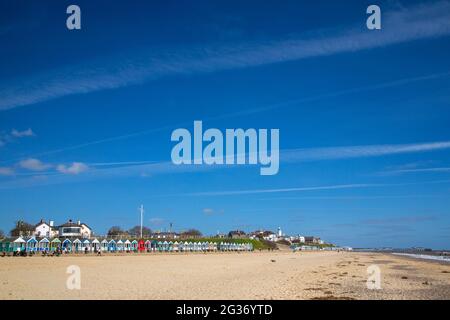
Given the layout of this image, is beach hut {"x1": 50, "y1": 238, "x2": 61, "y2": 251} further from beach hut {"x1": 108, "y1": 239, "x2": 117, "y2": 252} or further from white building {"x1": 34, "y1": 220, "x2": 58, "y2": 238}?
white building {"x1": 34, "y1": 220, "x2": 58, "y2": 238}

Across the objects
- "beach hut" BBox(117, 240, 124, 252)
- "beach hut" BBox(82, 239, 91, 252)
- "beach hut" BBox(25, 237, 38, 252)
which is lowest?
"beach hut" BBox(117, 240, 124, 252)

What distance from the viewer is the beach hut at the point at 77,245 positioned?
3750 inches

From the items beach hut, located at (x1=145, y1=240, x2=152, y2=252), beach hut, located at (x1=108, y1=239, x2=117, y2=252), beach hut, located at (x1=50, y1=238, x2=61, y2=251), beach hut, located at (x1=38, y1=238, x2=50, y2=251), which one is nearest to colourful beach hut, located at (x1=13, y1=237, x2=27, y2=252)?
beach hut, located at (x1=38, y1=238, x2=50, y2=251)

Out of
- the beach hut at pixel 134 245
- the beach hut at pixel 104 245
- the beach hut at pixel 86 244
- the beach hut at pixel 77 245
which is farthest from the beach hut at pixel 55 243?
the beach hut at pixel 134 245

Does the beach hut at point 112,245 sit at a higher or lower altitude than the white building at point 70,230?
lower

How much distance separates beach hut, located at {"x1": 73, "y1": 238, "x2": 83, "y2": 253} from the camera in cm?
9525

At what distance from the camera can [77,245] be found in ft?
317

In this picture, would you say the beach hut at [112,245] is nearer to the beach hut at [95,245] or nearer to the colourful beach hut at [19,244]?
the beach hut at [95,245]

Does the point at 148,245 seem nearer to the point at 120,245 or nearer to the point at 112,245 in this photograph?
the point at 120,245

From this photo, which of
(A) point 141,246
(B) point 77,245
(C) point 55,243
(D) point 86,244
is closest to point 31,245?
(C) point 55,243
